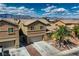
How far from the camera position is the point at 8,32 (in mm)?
2023

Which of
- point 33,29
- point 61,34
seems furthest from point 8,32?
point 61,34

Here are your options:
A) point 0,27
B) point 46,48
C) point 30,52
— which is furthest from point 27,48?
point 0,27

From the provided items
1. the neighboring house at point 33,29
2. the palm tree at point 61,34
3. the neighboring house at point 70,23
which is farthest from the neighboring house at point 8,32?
the neighboring house at point 70,23

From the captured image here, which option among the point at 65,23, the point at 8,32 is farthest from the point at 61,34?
the point at 8,32

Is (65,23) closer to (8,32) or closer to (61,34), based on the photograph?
(61,34)

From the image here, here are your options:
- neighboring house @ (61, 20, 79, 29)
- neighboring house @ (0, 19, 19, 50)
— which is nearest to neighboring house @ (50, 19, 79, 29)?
neighboring house @ (61, 20, 79, 29)

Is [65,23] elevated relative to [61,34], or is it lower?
elevated

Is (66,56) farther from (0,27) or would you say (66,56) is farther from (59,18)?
(0,27)

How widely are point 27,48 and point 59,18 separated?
1.35 feet

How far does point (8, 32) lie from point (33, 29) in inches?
9.2

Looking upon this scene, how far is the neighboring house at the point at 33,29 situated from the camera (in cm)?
204

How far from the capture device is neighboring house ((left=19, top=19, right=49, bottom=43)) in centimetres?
204

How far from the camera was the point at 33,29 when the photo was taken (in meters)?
2.04

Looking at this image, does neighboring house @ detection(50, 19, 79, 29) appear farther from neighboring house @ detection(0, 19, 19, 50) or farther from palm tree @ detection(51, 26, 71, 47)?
neighboring house @ detection(0, 19, 19, 50)
